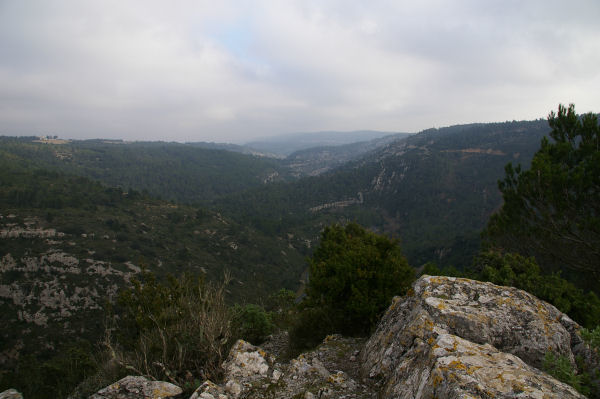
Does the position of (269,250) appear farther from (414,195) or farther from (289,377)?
(414,195)

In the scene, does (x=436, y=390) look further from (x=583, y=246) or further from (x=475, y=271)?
(x=583, y=246)

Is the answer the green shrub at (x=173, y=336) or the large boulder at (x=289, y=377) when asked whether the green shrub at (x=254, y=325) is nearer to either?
the green shrub at (x=173, y=336)

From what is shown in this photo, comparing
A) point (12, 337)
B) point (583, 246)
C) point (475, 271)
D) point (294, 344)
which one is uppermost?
point (583, 246)

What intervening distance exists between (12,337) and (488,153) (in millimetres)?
195924

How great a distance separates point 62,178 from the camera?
4200 inches

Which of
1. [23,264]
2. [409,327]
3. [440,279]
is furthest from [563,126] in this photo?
[23,264]

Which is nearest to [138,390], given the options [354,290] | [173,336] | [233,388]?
[173,336]

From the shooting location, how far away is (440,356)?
4.36 m

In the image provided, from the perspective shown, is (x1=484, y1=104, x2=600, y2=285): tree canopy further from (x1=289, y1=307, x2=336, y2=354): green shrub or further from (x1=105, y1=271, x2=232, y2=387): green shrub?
(x1=105, y1=271, x2=232, y2=387): green shrub

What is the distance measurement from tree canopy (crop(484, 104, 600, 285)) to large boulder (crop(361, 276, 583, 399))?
23.2 ft

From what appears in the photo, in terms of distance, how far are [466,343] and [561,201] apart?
9.83 m

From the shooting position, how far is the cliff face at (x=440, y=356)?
389 cm

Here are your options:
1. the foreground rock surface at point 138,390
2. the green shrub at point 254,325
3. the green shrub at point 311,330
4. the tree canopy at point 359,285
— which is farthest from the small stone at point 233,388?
the green shrub at point 254,325

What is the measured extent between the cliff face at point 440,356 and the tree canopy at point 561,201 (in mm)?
7102
